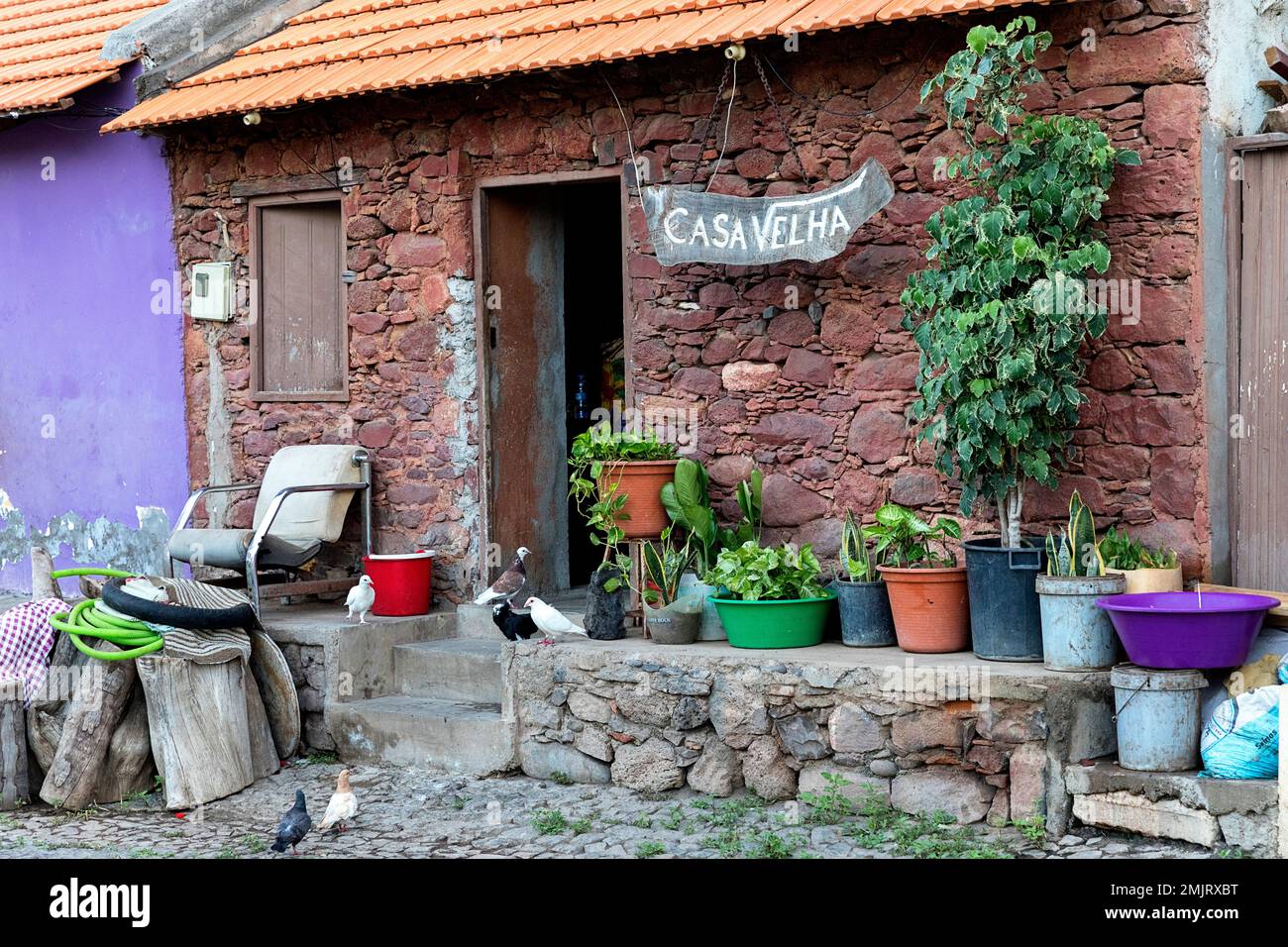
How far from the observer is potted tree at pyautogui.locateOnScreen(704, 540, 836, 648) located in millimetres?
6637

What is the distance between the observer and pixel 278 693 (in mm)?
7586

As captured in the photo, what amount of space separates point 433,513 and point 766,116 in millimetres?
Answer: 2780

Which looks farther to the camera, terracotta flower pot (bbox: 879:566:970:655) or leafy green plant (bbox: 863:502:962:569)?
leafy green plant (bbox: 863:502:962:569)

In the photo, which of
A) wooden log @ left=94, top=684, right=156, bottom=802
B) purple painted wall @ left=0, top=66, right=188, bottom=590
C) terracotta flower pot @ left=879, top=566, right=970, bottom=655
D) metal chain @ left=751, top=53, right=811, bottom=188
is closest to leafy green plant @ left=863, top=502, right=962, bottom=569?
terracotta flower pot @ left=879, top=566, right=970, bottom=655

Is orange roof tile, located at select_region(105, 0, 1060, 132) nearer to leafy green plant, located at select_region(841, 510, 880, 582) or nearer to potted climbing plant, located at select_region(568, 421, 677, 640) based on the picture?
potted climbing plant, located at select_region(568, 421, 677, 640)

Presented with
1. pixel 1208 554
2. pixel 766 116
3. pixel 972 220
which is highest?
pixel 766 116

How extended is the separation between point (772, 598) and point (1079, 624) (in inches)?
54.9

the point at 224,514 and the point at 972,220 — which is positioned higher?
the point at 972,220

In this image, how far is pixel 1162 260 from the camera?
622cm

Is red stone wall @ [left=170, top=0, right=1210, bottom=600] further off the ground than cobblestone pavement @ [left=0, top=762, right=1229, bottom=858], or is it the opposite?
red stone wall @ [left=170, top=0, right=1210, bottom=600]

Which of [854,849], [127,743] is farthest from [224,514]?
[854,849]

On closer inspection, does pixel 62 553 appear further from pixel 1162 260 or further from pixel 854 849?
pixel 1162 260

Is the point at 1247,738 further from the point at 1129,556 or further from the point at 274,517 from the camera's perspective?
the point at 274,517

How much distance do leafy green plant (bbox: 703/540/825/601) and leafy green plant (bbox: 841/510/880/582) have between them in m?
0.15
